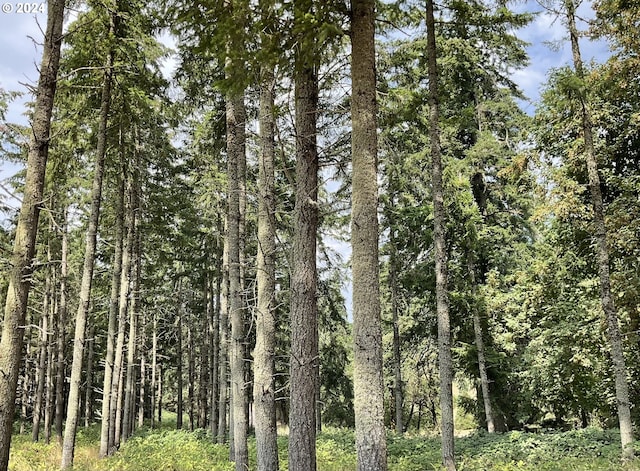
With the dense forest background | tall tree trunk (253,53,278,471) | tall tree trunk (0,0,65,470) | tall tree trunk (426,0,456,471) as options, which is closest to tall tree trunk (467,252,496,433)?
the dense forest background

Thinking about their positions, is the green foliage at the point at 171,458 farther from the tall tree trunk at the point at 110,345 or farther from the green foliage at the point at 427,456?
the tall tree trunk at the point at 110,345

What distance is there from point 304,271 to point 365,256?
114 centimetres

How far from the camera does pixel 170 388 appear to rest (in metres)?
46.2

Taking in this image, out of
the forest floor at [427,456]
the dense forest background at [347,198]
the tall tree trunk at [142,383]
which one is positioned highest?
the dense forest background at [347,198]

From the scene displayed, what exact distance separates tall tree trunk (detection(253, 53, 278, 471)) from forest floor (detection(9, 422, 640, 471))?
13.8 ft

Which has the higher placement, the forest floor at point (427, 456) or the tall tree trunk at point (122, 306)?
the tall tree trunk at point (122, 306)

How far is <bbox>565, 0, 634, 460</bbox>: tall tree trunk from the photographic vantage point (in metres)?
9.70

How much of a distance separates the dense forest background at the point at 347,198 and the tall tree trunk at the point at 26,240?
3 cm

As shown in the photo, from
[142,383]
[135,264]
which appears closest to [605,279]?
[135,264]

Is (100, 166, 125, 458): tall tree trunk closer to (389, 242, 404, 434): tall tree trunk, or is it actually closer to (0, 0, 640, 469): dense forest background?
(0, 0, 640, 469): dense forest background

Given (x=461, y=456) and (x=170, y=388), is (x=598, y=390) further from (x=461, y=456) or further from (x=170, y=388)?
(x=170, y=388)

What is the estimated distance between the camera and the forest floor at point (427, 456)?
1018 cm


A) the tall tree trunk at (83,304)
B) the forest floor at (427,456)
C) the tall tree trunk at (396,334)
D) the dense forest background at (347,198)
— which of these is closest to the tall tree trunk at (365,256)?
the dense forest background at (347,198)

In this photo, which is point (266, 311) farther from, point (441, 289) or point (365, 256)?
point (441, 289)
